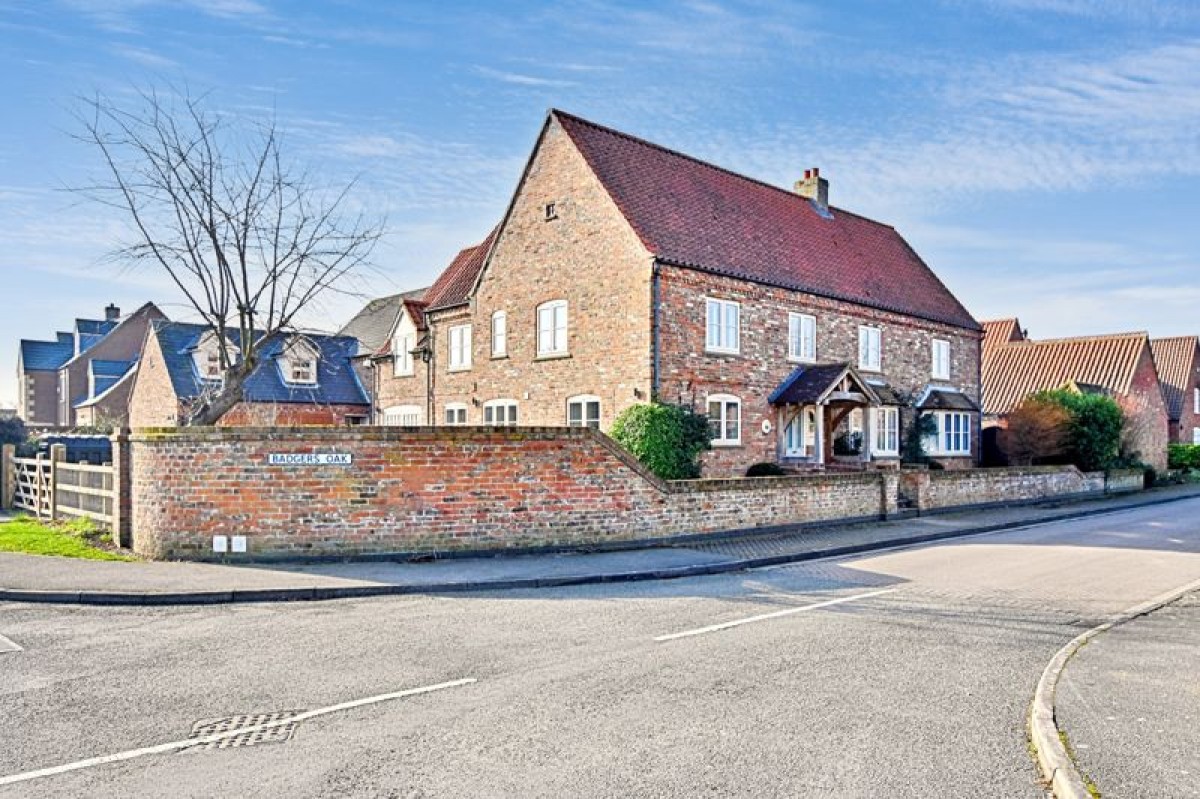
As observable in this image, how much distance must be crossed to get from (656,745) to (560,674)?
187 centimetres

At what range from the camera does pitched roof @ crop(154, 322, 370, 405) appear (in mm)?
→ 37844

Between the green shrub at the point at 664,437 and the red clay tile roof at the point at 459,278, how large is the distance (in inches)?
397

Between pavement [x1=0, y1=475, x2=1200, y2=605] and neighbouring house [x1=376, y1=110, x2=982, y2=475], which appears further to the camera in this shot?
neighbouring house [x1=376, y1=110, x2=982, y2=475]

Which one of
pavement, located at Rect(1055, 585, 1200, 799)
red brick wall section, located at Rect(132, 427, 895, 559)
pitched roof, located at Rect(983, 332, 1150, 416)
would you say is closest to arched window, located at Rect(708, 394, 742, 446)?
red brick wall section, located at Rect(132, 427, 895, 559)

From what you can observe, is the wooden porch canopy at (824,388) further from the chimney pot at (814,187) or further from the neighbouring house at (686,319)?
the chimney pot at (814,187)

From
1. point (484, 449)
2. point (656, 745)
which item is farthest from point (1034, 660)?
point (484, 449)

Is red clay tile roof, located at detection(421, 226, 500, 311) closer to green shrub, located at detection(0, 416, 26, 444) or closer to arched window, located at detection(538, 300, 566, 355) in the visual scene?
arched window, located at detection(538, 300, 566, 355)

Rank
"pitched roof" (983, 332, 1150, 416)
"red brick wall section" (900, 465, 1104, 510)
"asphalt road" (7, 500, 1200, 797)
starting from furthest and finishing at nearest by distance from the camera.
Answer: "pitched roof" (983, 332, 1150, 416) → "red brick wall section" (900, 465, 1104, 510) → "asphalt road" (7, 500, 1200, 797)

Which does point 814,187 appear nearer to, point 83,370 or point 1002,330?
point 1002,330

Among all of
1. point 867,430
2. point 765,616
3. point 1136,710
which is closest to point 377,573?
point 765,616

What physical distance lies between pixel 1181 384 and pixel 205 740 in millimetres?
59462

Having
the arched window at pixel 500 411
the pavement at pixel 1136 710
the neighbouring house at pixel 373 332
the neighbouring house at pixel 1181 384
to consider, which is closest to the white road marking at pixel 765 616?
the pavement at pixel 1136 710

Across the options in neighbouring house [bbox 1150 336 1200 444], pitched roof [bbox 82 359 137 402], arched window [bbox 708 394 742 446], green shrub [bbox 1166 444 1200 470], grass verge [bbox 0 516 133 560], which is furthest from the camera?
pitched roof [bbox 82 359 137 402]

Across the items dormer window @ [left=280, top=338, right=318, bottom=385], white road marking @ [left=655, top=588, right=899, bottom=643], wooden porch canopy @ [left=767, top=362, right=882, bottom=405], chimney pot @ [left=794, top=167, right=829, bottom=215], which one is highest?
chimney pot @ [left=794, top=167, right=829, bottom=215]
